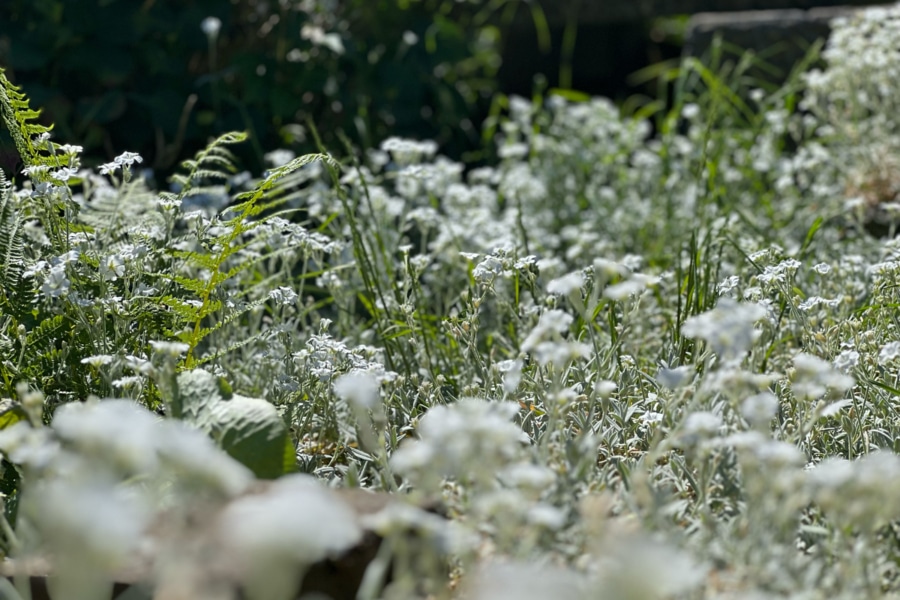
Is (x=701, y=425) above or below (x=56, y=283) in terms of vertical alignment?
below

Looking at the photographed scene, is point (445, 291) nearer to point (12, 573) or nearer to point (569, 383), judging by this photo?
point (569, 383)

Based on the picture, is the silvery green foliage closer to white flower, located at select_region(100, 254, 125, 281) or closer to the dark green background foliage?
white flower, located at select_region(100, 254, 125, 281)

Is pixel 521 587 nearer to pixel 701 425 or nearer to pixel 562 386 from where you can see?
pixel 701 425

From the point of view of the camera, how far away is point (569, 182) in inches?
178

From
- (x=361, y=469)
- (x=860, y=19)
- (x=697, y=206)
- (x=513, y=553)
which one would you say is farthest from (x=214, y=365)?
(x=860, y=19)

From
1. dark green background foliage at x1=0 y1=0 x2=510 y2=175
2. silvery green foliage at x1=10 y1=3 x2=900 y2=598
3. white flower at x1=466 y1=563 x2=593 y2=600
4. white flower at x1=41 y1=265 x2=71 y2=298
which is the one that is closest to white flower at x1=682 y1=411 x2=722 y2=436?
silvery green foliage at x1=10 y1=3 x2=900 y2=598

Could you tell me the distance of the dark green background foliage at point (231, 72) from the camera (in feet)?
12.8

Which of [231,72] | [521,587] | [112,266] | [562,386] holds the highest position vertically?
[231,72]

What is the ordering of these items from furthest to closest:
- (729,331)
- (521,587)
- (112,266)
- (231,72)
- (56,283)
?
(231,72) < (112,266) < (56,283) < (729,331) < (521,587)

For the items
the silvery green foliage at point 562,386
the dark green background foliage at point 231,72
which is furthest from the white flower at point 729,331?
the dark green background foliage at point 231,72

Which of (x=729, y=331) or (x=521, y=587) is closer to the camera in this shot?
(x=521, y=587)

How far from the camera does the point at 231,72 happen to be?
4082mm

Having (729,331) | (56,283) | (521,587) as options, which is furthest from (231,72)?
(521,587)

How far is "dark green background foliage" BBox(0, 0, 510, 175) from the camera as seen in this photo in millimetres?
3916
